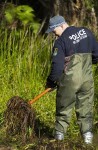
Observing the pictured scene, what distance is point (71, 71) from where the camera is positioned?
5.51 m

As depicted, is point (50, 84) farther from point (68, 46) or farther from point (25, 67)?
point (25, 67)

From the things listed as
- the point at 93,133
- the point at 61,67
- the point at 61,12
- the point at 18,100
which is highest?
the point at 61,12

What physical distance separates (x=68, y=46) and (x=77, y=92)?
0.63 m

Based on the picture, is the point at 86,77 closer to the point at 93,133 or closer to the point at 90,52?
the point at 90,52

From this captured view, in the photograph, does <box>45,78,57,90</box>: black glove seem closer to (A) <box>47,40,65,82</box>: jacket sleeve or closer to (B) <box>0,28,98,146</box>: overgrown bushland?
(A) <box>47,40,65,82</box>: jacket sleeve

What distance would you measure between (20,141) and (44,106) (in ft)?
4.81

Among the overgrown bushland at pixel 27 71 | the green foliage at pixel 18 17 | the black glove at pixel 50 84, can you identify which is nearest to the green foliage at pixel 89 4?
the overgrown bushland at pixel 27 71

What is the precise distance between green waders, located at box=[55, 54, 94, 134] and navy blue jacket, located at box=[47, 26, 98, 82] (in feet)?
0.29

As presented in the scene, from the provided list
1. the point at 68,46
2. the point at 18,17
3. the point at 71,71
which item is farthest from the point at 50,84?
the point at 18,17

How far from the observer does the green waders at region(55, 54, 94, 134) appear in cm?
552

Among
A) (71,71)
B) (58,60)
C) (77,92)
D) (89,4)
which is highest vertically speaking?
(89,4)

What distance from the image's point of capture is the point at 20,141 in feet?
18.5

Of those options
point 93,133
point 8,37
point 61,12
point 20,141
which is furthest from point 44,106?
point 61,12

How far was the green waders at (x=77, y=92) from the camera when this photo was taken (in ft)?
18.1
